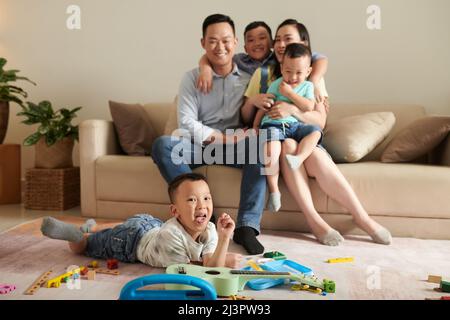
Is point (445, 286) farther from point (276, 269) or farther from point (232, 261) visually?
point (232, 261)

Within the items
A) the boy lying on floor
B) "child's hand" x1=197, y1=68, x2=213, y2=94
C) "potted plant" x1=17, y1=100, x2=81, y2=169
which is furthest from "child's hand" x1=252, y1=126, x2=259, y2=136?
"potted plant" x1=17, y1=100, x2=81, y2=169

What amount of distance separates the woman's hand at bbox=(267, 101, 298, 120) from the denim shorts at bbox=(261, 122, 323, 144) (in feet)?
0.14

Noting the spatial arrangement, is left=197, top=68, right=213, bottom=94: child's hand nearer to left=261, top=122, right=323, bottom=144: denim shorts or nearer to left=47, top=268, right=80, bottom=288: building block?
left=261, top=122, right=323, bottom=144: denim shorts

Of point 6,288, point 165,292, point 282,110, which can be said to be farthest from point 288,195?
point 6,288

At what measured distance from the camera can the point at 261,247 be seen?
6.61 feet

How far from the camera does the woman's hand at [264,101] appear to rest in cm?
238

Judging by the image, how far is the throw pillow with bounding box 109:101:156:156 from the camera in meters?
2.96

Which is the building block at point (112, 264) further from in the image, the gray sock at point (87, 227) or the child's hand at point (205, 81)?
the child's hand at point (205, 81)

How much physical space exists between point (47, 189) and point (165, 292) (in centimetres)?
213

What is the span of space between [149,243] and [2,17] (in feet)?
9.84

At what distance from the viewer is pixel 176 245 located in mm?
1649

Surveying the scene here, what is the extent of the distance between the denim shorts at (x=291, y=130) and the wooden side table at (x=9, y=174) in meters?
1.94

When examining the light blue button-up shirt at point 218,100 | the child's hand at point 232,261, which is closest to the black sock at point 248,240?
the child's hand at point 232,261
